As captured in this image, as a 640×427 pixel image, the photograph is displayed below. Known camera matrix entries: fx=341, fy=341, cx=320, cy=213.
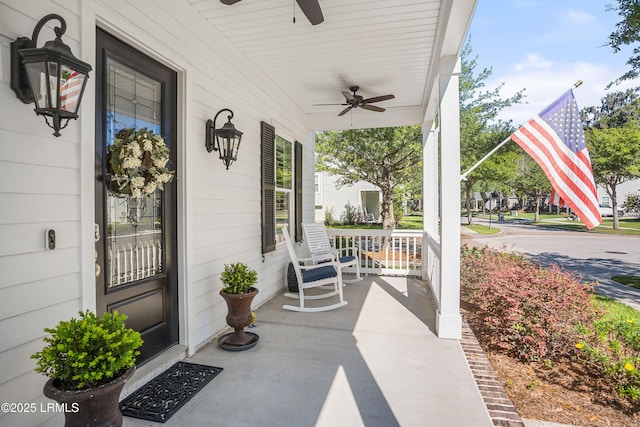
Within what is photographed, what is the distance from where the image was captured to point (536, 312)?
117 inches

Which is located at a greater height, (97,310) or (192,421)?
(97,310)

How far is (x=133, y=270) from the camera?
2.43 meters

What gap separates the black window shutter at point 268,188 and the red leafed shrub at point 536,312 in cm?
267

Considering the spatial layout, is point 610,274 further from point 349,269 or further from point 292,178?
point 292,178

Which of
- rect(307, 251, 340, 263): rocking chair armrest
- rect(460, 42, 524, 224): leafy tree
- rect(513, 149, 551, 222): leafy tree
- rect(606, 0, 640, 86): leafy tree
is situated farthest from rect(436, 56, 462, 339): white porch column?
rect(513, 149, 551, 222): leafy tree

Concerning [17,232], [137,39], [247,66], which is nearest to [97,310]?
[17,232]

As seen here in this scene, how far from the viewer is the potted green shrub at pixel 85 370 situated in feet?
4.61

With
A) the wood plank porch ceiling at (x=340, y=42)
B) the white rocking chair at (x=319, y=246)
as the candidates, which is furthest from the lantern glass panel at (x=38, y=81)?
the white rocking chair at (x=319, y=246)

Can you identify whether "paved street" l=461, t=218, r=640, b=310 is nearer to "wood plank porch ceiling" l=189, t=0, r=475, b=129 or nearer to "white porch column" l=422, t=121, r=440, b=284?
"white porch column" l=422, t=121, r=440, b=284

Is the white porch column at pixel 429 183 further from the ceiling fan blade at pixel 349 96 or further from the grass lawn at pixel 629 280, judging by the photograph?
the grass lawn at pixel 629 280

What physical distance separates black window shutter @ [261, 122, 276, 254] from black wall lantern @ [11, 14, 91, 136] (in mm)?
2780

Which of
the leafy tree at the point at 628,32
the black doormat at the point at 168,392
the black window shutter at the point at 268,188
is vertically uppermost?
the leafy tree at the point at 628,32

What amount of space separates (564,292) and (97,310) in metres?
3.77

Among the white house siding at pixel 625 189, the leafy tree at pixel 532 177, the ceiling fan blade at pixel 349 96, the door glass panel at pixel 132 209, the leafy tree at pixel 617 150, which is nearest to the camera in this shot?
the door glass panel at pixel 132 209
